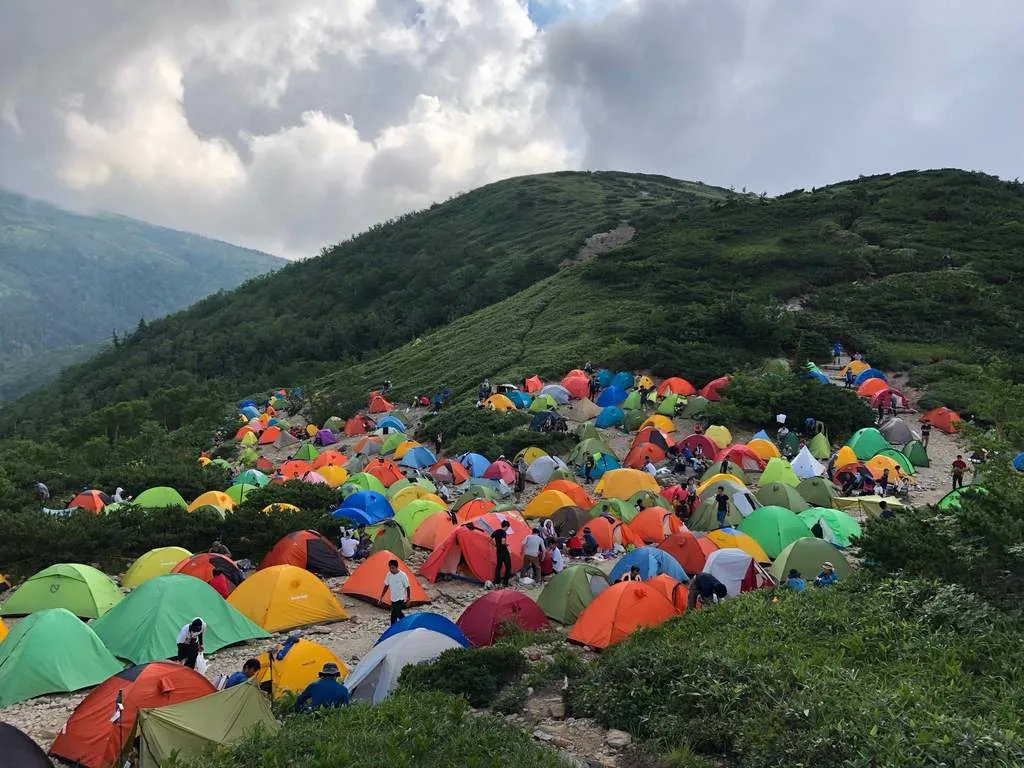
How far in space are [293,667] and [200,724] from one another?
231 centimetres

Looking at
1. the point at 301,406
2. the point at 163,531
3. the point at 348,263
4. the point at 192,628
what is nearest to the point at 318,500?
the point at 163,531

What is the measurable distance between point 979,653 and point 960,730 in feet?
6.63

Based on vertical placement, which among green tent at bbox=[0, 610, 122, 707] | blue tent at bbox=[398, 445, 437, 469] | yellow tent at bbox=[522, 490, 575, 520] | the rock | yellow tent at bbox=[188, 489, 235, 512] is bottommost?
green tent at bbox=[0, 610, 122, 707]

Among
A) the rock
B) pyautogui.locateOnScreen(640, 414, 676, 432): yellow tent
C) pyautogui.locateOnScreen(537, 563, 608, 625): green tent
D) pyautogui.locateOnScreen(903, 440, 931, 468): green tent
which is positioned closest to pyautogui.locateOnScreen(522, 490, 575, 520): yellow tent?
pyautogui.locateOnScreen(537, 563, 608, 625): green tent

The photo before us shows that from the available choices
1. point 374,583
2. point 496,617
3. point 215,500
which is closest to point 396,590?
point 374,583

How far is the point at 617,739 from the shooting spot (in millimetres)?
7387

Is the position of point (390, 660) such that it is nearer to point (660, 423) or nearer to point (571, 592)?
A: point (571, 592)

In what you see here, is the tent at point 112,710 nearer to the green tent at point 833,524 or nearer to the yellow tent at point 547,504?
the yellow tent at point 547,504

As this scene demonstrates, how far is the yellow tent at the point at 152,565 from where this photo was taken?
14859 millimetres

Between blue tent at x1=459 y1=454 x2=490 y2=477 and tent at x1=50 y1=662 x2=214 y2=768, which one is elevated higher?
blue tent at x1=459 y1=454 x2=490 y2=477

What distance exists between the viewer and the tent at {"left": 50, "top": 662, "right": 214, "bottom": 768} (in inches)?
323

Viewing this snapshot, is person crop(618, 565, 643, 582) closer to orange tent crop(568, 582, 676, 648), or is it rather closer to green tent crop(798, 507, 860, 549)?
orange tent crop(568, 582, 676, 648)

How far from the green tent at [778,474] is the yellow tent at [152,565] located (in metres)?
16.7

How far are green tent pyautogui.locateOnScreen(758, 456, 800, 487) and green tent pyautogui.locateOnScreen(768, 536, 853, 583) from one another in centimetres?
895
